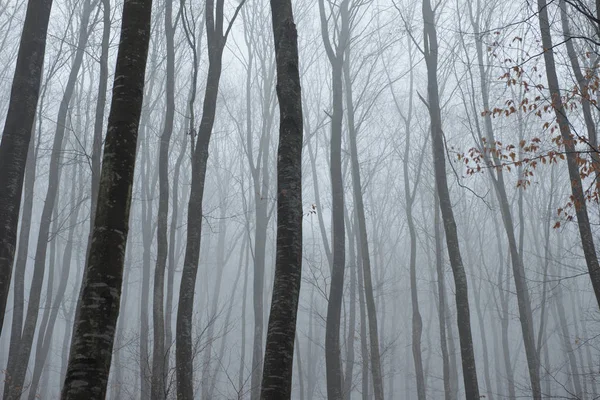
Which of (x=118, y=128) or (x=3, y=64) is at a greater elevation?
(x=3, y=64)

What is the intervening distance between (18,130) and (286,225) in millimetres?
3233

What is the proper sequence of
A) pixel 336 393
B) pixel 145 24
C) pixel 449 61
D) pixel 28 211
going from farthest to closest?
pixel 449 61 → pixel 28 211 → pixel 336 393 → pixel 145 24

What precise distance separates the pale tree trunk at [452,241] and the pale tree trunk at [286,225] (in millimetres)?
4842

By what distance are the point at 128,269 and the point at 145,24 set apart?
20885mm

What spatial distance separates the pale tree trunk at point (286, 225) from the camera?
4.06 m

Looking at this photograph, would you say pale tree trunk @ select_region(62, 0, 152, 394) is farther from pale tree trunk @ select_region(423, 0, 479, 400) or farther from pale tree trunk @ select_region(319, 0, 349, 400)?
pale tree trunk @ select_region(423, 0, 479, 400)

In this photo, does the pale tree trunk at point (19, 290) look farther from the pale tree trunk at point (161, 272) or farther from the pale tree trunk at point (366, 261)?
the pale tree trunk at point (366, 261)

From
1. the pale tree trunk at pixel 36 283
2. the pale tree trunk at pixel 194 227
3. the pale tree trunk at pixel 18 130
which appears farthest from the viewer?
the pale tree trunk at pixel 36 283

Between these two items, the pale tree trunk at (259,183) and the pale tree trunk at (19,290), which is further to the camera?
the pale tree trunk at (259,183)

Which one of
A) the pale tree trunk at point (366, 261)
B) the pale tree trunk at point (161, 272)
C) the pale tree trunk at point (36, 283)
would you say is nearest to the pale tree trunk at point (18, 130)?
the pale tree trunk at point (161, 272)

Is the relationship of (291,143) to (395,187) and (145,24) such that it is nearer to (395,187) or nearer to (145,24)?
(145,24)

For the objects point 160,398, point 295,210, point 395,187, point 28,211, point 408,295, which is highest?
point 395,187

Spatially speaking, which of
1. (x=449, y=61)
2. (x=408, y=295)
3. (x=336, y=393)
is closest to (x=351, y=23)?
(x=449, y=61)

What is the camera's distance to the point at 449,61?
15.6 m
